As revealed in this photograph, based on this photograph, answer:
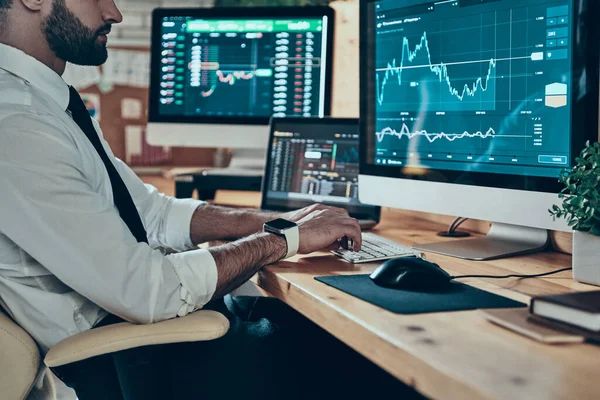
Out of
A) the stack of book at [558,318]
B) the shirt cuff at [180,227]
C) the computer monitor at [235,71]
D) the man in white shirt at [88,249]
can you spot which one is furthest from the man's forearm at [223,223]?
the stack of book at [558,318]

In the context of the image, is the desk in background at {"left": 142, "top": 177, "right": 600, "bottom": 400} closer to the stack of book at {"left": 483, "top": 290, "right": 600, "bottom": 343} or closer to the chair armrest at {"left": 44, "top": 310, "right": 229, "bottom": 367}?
the stack of book at {"left": 483, "top": 290, "right": 600, "bottom": 343}

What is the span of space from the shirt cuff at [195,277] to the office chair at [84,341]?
0.04 meters

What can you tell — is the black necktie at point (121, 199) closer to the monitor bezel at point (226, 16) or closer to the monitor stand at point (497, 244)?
the monitor stand at point (497, 244)

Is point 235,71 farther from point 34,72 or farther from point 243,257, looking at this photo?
point 243,257

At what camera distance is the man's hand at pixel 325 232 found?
128 centimetres

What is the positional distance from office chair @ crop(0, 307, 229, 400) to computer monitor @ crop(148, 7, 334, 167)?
122cm

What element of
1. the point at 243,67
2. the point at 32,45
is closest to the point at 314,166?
the point at 243,67

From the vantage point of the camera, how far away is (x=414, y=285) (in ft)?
3.37

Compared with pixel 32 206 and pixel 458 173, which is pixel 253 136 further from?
pixel 32 206

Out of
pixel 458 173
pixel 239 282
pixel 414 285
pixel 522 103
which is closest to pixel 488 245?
pixel 458 173

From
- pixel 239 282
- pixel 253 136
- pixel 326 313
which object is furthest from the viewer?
pixel 253 136

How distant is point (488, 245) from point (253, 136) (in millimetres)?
1013

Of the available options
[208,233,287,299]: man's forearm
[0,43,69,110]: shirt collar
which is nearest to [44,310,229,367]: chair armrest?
[208,233,287,299]: man's forearm

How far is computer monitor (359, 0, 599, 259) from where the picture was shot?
117cm
